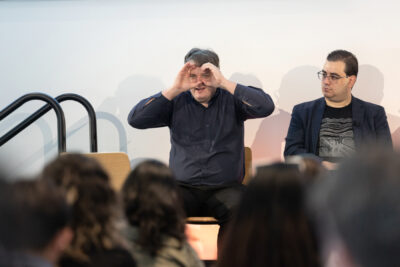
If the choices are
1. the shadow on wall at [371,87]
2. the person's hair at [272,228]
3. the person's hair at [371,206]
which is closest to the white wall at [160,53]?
the shadow on wall at [371,87]

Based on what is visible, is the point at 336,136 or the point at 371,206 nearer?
the point at 371,206

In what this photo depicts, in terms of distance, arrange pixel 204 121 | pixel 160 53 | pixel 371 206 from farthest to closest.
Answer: pixel 160 53
pixel 204 121
pixel 371 206

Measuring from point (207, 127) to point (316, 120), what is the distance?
0.65 m

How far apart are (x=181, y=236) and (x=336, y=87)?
69.0 inches

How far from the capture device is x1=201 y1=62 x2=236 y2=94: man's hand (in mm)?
2801

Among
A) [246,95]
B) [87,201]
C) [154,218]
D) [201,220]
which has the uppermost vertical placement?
[246,95]

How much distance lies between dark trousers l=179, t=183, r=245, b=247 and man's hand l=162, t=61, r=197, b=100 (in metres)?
0.50

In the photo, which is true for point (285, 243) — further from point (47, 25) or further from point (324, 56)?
point (47, 25)

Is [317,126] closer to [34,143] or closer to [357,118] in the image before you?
[357,118]

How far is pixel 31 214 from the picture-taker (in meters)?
0.71

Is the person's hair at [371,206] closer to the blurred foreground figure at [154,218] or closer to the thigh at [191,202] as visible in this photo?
the blurred foreground figure at [154,218]

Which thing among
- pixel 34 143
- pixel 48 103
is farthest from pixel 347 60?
pixel 34 143

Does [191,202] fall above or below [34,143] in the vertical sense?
below

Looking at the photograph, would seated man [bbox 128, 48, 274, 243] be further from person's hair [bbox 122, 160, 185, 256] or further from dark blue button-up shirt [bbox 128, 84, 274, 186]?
person's hair [bbox 122, 160, 185, 256]
